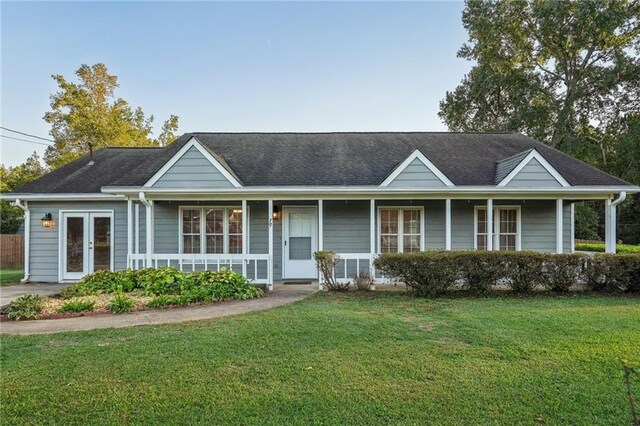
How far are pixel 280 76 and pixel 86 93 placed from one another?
13935 millimetres

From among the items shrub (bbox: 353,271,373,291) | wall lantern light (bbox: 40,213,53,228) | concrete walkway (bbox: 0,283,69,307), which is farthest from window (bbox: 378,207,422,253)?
wall lantern light (bbox: 40,213,53,228)

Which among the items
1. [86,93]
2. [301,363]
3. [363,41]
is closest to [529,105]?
[363,41]

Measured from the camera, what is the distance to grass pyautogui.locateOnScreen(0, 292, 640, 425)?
9.37ft

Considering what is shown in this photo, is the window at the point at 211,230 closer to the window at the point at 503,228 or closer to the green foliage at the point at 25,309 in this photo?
the green foliage at the point at 25,309

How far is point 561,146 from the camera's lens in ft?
68.1

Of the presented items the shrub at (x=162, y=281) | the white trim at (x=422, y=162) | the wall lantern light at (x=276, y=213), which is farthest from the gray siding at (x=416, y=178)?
the shrub at (x=162, y=281)

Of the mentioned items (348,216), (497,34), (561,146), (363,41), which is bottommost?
(348,216)

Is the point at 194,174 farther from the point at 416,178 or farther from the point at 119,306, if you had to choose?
Answer: the point at 416,178

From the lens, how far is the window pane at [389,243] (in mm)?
10539

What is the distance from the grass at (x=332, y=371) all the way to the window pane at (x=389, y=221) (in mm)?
4896

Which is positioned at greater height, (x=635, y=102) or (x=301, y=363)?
(x=635, y=102)

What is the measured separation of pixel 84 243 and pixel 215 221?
13.3 feet

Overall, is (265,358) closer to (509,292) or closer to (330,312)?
(330,312)

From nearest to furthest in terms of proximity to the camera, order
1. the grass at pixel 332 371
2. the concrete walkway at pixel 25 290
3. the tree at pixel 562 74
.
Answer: the grass at pixel 332 371 → the concrete walkway at pixel 25 290 → the tree at pixel 562 74
